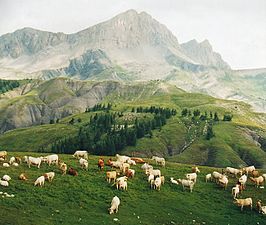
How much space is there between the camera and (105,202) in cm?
5069

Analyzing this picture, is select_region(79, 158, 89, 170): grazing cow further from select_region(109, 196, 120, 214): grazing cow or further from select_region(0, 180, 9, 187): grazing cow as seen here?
select_region(109, 196, 120, 214): grazing cow

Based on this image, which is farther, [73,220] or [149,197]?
[149,197]

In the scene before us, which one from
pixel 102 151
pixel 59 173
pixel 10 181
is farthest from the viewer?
pixel 102 151

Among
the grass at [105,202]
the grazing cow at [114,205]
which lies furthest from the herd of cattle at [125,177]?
the grass at [105,202]

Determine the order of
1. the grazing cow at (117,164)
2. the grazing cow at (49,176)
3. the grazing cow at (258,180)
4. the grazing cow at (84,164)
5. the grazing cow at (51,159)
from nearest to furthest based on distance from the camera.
→ the grazing cow at (49,176) < the grazing cow at (84,164) < the grazing cow at (51,159) < the grazing cow at (258,180) < the grazing cow at (117,164)

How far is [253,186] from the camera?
64500 mm

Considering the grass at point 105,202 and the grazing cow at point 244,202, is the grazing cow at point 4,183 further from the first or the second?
the grazing cow at point 244,202

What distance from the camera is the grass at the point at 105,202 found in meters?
44.9

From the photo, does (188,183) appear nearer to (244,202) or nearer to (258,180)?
(244,202)

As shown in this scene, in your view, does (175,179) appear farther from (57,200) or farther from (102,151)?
(102,151)

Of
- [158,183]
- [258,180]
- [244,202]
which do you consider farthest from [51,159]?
[258,180]

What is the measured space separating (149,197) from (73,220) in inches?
548

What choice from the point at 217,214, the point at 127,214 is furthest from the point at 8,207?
the point at 217,214

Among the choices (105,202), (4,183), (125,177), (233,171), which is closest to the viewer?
(4,183)
